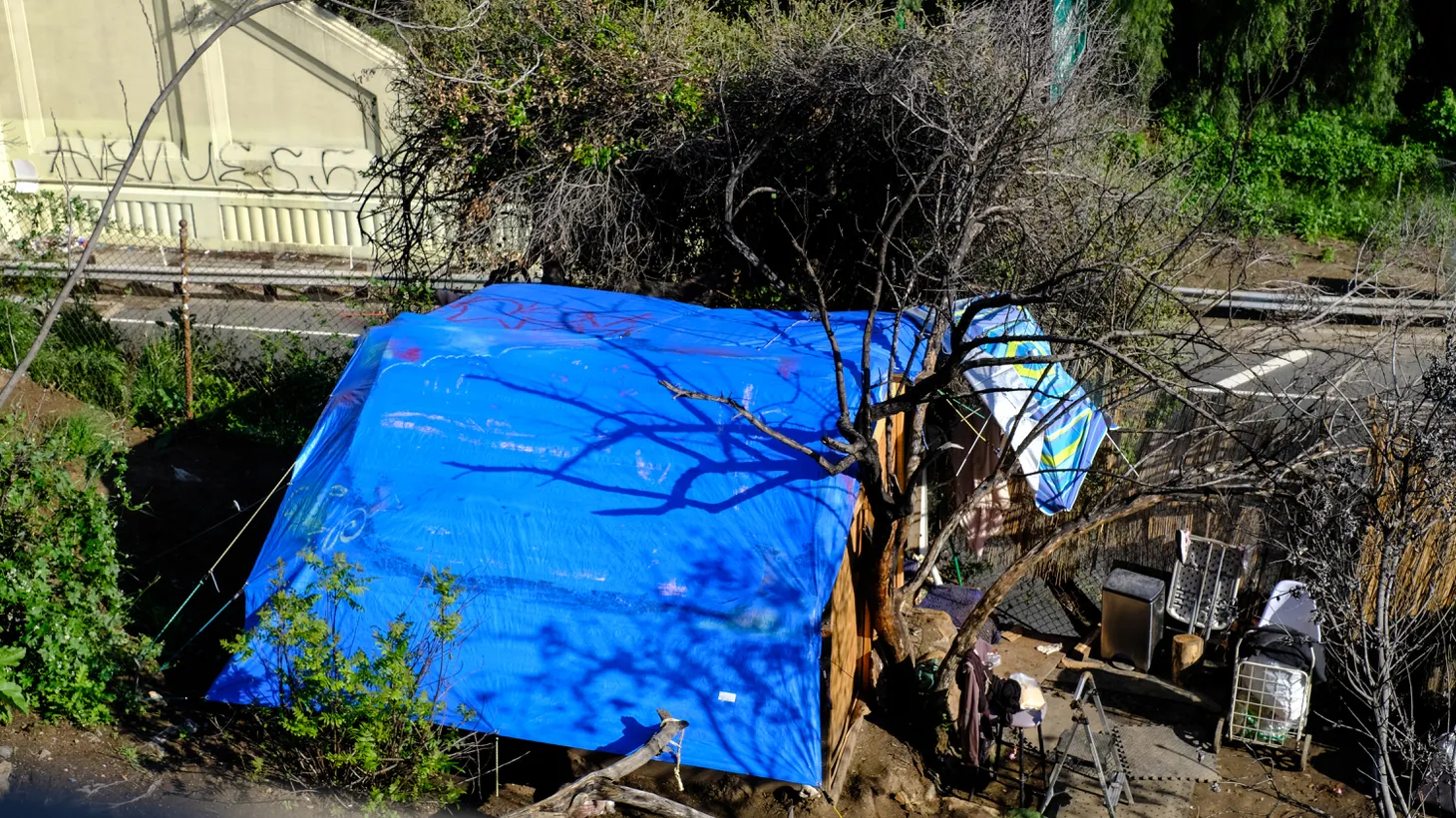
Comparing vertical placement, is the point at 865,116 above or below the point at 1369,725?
above

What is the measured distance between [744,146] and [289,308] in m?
8.62

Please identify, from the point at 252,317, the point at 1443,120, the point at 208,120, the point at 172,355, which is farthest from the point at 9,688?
the point at 1443,120

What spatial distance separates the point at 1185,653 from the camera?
871cm

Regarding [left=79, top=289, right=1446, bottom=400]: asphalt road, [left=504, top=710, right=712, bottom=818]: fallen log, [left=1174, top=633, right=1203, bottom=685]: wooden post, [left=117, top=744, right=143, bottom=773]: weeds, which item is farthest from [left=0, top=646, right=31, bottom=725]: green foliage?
[left=1174, top=633, right=1203, bottom=685]: wooden post

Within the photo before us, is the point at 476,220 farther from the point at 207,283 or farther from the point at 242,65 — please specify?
the point at 242,65

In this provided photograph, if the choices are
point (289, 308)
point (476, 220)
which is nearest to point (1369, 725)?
point (476, 220)

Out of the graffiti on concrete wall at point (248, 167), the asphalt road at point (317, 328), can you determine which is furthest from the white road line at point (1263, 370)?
the graffiti on concrete wall at point (248, 167)

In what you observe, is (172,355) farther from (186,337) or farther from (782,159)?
(782,159)

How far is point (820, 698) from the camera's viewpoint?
21.8ft

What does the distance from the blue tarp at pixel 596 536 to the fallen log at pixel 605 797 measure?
390 mm

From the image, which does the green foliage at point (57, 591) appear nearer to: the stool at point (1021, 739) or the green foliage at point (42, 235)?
the green foliage at point (42, 235)

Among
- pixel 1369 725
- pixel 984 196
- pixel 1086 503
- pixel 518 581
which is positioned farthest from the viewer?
pixel 1086 503

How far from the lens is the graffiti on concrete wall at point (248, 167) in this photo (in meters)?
19.9

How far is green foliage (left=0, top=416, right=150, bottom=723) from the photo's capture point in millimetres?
6516
